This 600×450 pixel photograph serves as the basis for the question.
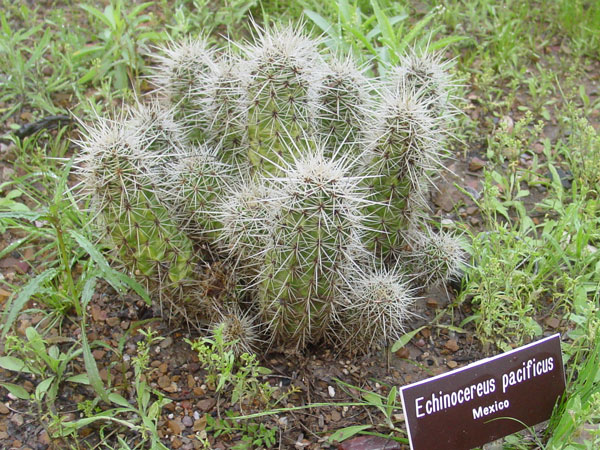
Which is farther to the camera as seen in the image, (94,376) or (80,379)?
(80,379)

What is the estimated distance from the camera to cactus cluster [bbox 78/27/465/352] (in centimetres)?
237

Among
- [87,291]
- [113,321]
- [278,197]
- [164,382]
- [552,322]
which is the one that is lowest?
[552,322]

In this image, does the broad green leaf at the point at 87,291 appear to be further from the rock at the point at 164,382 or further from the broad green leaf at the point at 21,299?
the rock at the point at 164,382

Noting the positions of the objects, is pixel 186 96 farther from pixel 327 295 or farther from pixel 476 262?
pixel 476 262

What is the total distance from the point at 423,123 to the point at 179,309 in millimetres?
1246

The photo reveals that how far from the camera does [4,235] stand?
11.3 ft

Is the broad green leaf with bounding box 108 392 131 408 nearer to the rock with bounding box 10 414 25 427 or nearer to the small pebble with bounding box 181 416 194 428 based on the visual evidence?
the small pebble with bounding box 181 416 194 428

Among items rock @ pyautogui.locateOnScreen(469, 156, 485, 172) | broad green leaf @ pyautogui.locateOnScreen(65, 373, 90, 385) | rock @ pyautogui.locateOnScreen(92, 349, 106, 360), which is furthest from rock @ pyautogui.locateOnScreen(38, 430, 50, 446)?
rock @ pyautogui.locateOnScreen(469, 156, 485, 172)

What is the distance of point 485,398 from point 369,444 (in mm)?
486

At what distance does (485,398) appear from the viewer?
2281mm

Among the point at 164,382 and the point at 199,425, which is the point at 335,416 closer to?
the point at 199,425

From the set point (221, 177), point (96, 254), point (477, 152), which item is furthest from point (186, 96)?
point (477, 152)

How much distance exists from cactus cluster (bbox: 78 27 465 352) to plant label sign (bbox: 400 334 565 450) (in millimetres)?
455

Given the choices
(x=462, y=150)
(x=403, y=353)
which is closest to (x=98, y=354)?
(x=403, y=353)
